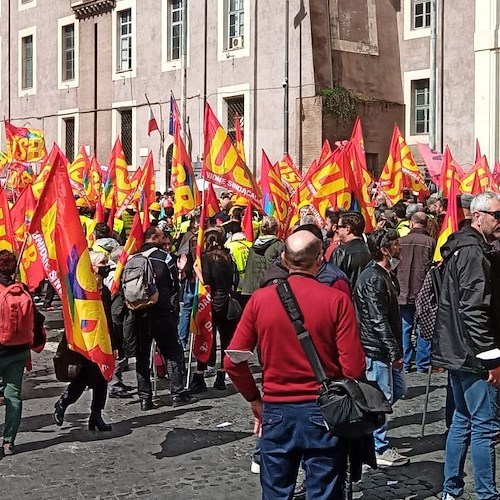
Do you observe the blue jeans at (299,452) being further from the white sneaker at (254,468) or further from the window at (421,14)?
the window at (421,14)

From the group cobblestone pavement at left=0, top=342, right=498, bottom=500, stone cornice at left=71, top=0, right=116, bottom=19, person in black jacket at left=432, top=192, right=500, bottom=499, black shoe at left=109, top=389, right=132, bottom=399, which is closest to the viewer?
person in black jacket at left=432, top=192, right=500, bottom=499

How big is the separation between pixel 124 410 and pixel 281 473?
15.0ft

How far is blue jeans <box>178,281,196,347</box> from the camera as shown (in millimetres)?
10781

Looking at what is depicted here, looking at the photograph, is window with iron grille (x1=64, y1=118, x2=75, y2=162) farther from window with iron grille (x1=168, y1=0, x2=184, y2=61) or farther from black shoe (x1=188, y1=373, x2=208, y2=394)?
black shoe (x1=188, y1=373, x2=208, y2=394)

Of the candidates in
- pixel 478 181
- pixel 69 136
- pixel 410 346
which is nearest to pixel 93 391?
pixel 410 346

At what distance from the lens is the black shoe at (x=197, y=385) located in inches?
383

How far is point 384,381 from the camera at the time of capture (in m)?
6.79

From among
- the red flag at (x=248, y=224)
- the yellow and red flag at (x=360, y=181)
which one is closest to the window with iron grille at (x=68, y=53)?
the yellow and red flag at (x=360, y=181)

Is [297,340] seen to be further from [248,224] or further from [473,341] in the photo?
[248,224]

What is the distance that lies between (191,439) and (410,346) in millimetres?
4079

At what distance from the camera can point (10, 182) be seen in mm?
21344

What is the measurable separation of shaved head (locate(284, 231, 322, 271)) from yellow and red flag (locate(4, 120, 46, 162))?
17115 millimetres

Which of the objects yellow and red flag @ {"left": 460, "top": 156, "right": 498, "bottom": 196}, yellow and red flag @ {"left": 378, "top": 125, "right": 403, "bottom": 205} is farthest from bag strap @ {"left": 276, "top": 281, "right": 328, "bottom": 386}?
yellow and red flag @ {"left": 378, "top": 125, "right": 403, "bottom": 205}

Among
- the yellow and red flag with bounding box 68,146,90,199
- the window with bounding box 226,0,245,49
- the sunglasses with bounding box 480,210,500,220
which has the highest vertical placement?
the window with bounding box 226,0,245,49
